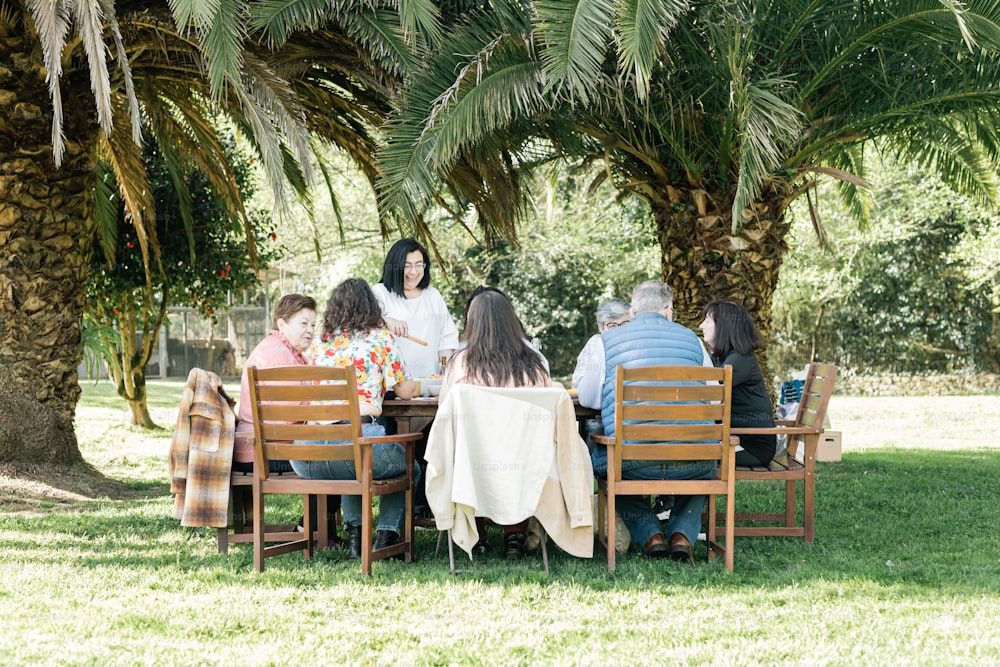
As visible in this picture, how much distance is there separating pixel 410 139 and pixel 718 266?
3175 millimetres

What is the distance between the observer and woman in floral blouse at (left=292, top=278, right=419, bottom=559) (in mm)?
5258

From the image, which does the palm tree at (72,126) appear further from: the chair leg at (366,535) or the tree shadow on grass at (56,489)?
the chair leg at (366,535)

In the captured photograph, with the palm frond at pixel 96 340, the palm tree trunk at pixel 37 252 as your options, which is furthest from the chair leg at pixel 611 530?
the palm frond at pixel 96 340

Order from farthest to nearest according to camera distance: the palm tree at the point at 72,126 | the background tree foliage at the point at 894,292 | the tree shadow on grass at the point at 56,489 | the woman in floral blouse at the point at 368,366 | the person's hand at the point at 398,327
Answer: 1. the background tree foliage at the point at 894,292
2. the tree shadow on grass at the point at 56,489
3. the palm tree at the point at 72,126
4. the person's hand at the point at 398,327
5. the woman in floral blouse at the point at 368,366

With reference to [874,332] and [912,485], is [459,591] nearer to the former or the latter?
[912,485]

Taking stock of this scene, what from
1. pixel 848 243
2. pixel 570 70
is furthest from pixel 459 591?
pixel 848 243

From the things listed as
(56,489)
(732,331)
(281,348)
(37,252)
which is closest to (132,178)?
(37,252)

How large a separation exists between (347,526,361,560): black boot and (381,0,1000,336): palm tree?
2.41 metres

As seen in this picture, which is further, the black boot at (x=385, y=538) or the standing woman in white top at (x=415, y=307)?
the standing woman in white top at (x=415, y=307)

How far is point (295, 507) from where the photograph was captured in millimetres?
7402

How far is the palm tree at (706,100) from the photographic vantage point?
21.8ft

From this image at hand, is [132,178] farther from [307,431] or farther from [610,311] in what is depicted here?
[307,431]

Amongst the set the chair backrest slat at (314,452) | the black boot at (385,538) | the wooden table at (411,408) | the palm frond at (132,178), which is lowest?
the black boot at (385,538)

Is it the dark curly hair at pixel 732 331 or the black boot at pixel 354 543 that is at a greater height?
the dark curly hair at pixel 732 331
